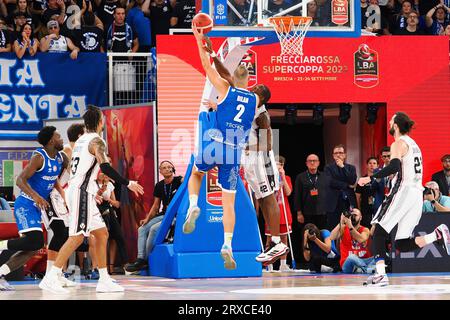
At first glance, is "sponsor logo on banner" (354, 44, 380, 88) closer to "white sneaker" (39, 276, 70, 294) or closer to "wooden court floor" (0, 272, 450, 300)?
"wooden court floor" (0, 272, 450, 300)

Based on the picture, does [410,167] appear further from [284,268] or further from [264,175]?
[284,268]

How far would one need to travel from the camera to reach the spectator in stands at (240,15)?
13.7m

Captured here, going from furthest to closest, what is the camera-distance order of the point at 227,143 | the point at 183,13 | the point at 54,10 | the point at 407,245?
the point at 183,13
the point at 54,10
the point at 407,245
the point at 227,143

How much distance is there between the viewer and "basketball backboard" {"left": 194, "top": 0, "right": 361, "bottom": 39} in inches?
535

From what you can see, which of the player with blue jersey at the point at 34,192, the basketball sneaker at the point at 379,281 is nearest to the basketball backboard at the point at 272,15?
the player with blue jersey at the point at 34,192

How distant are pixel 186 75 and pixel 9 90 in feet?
10.8

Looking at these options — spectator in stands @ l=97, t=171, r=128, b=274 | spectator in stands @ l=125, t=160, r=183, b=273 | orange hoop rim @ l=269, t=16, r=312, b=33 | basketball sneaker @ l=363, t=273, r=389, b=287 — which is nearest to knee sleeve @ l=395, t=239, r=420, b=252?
basketball sneaker @ l=363, t=273, r=389, b=287

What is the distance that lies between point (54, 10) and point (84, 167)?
27.3ft

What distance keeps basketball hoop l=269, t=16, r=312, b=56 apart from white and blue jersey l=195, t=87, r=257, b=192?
2.10 m

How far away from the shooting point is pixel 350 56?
18672 mm

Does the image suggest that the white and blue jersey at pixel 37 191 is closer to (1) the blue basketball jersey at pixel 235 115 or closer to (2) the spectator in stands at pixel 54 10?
(1) the blue basketball jersey at pixel 235 115

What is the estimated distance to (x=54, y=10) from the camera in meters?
19.1

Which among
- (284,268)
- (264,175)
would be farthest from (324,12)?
(284,268)
